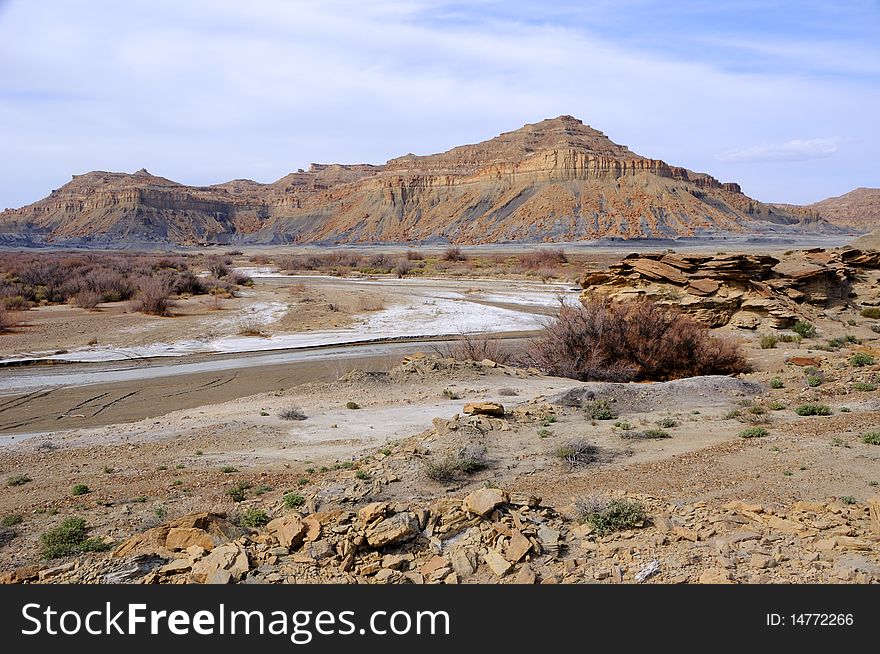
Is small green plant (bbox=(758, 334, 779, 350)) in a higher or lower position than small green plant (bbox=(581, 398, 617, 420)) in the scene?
higher

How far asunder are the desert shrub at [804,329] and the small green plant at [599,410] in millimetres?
12007

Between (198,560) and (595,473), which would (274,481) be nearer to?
(198,560)

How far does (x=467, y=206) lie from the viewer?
402ft

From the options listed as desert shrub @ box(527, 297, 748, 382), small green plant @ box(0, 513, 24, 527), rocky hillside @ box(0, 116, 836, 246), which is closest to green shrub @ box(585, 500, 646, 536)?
small green plant @ box(0, 513, 24, 527)

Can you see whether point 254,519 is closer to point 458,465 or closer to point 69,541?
point 69,541

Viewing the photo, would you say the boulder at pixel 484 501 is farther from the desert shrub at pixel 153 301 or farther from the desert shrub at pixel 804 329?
the desert shrub at pixel 153 301

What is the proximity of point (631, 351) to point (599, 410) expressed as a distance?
5.91m

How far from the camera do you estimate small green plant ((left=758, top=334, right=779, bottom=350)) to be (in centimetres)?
1950

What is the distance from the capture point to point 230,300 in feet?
115

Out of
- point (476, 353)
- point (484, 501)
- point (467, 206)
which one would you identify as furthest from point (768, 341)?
point (467, 206)

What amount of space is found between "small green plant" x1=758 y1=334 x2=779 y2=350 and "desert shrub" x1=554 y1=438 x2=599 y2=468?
12.6 meters

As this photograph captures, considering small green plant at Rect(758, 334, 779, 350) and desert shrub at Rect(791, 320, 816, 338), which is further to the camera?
desert shrub at Rect(791, 320, 816, 338)

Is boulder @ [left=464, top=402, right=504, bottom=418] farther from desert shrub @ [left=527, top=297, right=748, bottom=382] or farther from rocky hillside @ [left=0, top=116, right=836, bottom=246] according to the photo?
rocky hillside @ [left=0, top=116, right=836, bottom=246]

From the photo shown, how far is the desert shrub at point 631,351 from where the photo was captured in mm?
16938
